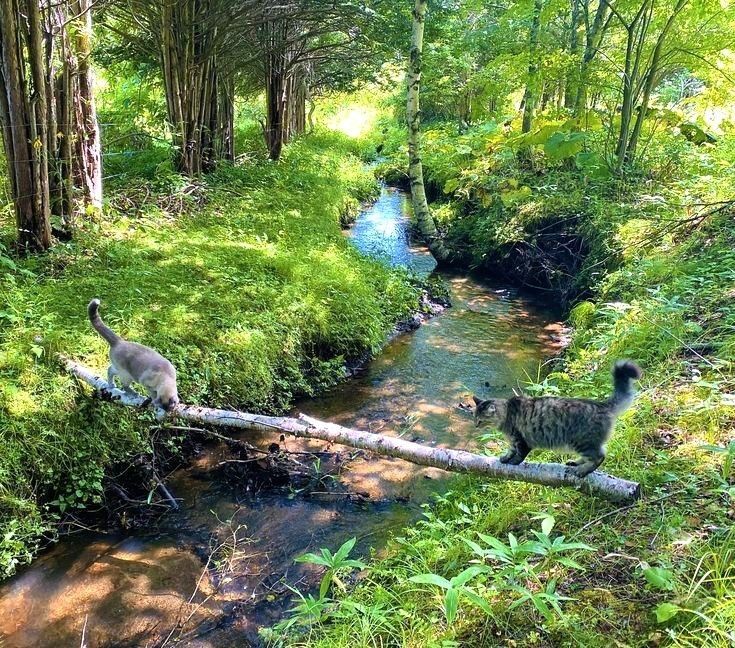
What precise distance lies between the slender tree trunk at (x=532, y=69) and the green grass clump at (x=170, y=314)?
490 cm

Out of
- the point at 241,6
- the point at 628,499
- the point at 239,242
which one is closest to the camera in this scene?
the point at 628,499

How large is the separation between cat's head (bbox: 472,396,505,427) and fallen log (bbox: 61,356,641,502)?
0.27 m

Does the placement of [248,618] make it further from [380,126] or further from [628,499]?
[380,126]

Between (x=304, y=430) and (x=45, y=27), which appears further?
(x=45, y=27)

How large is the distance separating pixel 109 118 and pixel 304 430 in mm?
11960

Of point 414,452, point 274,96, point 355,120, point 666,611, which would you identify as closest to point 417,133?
point 274,96

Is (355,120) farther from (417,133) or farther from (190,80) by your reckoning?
(190,80)

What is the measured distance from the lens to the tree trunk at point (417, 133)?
10.5 meters

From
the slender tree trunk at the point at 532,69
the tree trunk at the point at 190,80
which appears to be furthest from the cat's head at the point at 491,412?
the slender tree trunk at the point at 532,69

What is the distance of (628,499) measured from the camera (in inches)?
128

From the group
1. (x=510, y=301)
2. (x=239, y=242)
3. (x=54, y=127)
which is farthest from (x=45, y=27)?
(x=510, y=301)

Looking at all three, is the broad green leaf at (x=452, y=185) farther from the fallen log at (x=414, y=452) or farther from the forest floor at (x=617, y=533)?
the fallen log at (x=414, y=452)

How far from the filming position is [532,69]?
11078mm

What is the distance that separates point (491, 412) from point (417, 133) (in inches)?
348
